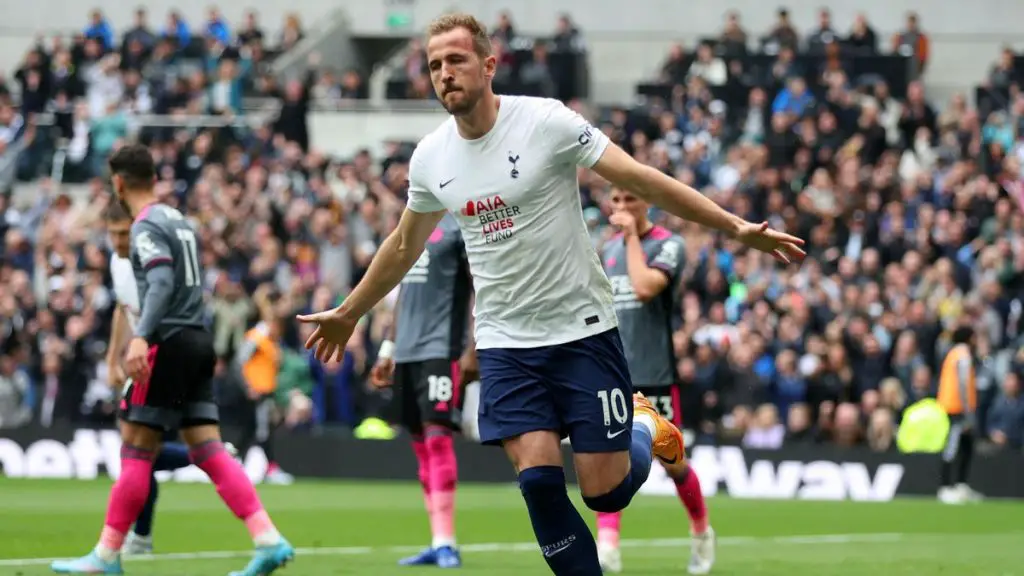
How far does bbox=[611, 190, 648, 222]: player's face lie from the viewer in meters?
12.0

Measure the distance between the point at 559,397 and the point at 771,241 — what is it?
1223mm

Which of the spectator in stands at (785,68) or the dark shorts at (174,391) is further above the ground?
the spectator in stands at (785,68)

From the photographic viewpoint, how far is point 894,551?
13758 mm

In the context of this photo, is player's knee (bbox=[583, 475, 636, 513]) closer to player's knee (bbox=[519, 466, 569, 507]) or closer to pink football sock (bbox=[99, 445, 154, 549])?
player's knee (bbox=[519, 466, 569, 507])

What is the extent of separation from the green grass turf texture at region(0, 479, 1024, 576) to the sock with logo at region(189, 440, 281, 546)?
2.64 feet

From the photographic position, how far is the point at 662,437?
9.22 metres

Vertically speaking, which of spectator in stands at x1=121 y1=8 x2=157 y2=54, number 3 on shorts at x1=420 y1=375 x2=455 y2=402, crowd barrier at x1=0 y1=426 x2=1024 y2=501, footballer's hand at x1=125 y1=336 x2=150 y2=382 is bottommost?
crowd barrier at x1=0 y1=426 x2=1024 y2=501

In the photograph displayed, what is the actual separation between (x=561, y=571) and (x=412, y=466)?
14.8 metres

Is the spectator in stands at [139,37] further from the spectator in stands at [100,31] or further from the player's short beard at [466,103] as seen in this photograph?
the player's short beard at [466,103]

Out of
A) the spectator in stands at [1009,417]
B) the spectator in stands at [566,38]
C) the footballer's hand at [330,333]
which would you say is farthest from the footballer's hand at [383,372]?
the spectator in stands at [566,38]

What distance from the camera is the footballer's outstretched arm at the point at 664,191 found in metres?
7.57

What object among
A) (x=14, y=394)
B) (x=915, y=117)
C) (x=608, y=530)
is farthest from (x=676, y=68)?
(x=608, y=530)

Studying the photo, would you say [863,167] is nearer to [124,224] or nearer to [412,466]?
[412,466]

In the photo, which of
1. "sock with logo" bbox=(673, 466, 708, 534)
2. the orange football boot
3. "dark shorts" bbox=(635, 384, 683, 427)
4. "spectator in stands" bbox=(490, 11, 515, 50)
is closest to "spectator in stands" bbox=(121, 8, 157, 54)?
"spectator in stands" bbox=(490, 11, 515, 50)
